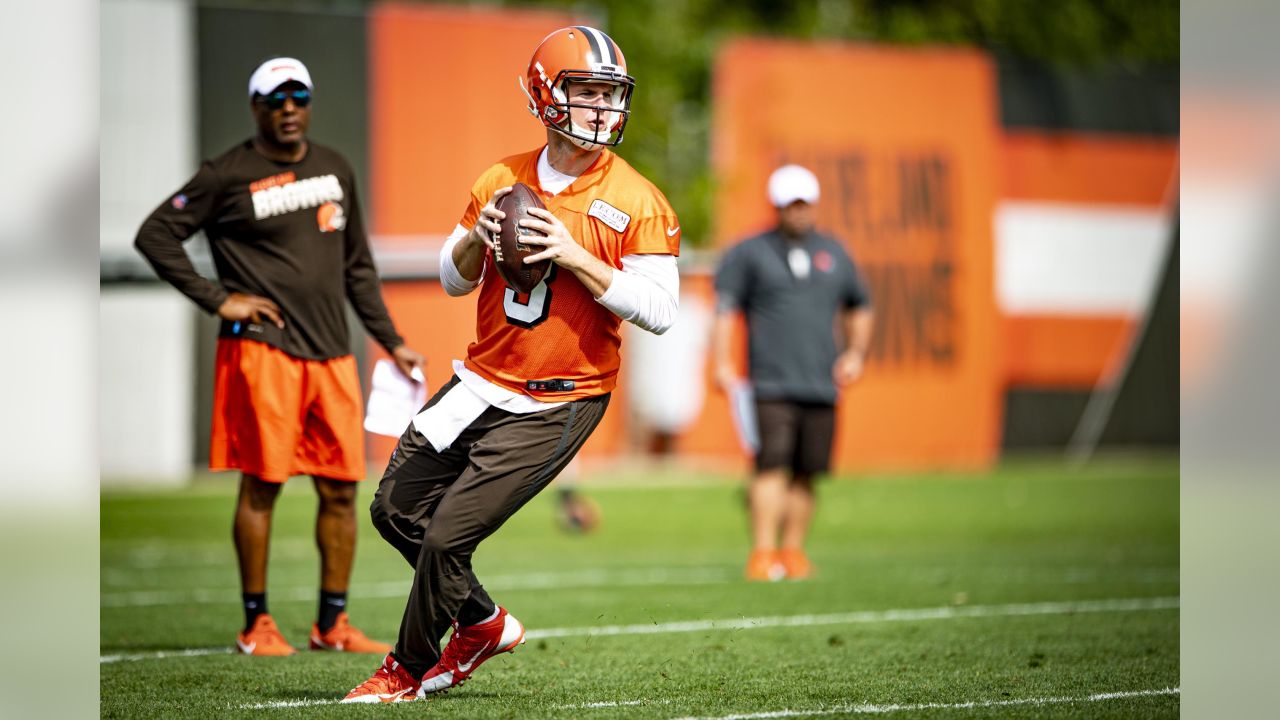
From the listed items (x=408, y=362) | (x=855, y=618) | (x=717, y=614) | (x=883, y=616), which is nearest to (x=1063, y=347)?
(x=883, y=616)

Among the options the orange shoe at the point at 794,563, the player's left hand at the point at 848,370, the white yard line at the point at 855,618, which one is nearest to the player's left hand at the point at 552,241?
the white yard line at the point at 855,618

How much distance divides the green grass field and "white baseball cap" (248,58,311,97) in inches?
93.0

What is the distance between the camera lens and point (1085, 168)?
20.2 metres

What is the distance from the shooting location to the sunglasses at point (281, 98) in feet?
21.0

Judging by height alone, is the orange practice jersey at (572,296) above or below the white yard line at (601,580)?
above

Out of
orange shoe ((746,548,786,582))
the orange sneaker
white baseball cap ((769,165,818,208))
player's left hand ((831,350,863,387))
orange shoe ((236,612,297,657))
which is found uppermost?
white baseball cap ((769,165,818,208))

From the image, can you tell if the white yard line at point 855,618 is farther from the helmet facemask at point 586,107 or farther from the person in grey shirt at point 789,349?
the helmet facemask at point 586,107

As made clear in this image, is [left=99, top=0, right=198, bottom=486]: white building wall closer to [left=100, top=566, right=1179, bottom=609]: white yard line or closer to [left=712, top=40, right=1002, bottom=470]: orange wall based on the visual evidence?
[left=712, top=40, right=1002, bottom=470]: orange wall

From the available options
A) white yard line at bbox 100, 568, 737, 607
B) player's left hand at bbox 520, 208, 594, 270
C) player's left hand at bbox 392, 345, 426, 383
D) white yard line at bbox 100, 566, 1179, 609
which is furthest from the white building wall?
player's left hand at bbox 520, 208, 594, 270

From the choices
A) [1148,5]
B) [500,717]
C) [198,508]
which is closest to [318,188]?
[500,717]

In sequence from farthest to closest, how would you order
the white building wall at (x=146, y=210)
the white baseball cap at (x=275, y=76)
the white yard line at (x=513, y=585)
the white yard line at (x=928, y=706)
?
1. the white building wall at (x=146, y=210)
2. the white yard line at (x=513, y=585)
3. the white baseball cap at (x=275, y=76)
4. the white yard line at (x=928, y=706)

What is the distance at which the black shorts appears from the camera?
30.8ft

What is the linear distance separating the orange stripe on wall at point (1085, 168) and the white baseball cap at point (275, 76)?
48.0ft
